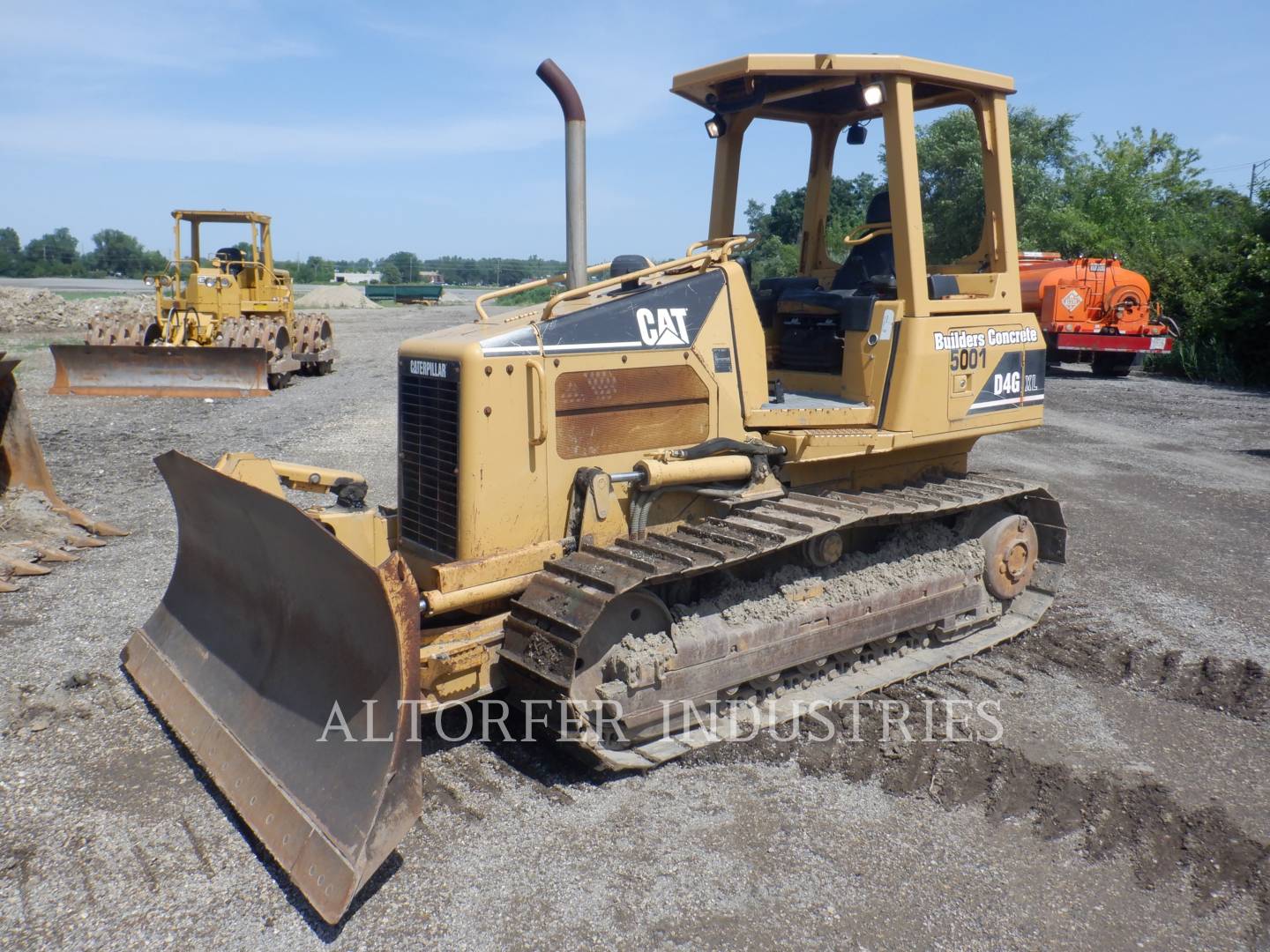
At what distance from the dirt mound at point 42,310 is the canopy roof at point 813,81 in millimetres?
24035

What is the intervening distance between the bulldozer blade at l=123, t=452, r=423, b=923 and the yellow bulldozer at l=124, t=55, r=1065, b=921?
0.01 meters

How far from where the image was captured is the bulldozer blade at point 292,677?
3.33m

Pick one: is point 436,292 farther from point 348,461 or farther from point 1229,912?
point 1229,912

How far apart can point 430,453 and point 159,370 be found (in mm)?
11769

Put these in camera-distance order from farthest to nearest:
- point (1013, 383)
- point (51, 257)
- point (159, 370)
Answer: point (51, 257) → point (159, 370) → point (1013, 383)

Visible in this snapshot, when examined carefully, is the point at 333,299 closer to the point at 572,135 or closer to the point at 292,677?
the point at 572,135

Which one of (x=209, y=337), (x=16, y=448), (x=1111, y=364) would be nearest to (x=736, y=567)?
(x=16, y=448)

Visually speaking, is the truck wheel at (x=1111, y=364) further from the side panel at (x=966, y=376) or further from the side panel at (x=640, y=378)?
the side panel at (x=640, y=378)

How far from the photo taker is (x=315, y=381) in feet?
56.9

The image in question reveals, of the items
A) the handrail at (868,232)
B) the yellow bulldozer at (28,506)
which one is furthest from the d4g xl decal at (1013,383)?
the yellow bulldozer at (28,506)

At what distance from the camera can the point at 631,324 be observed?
4547 mm

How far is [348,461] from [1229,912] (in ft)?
28.5

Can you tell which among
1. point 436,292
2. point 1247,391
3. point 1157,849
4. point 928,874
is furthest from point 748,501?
point 436,292

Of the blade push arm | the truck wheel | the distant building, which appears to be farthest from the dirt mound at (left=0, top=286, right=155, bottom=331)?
the distant building
